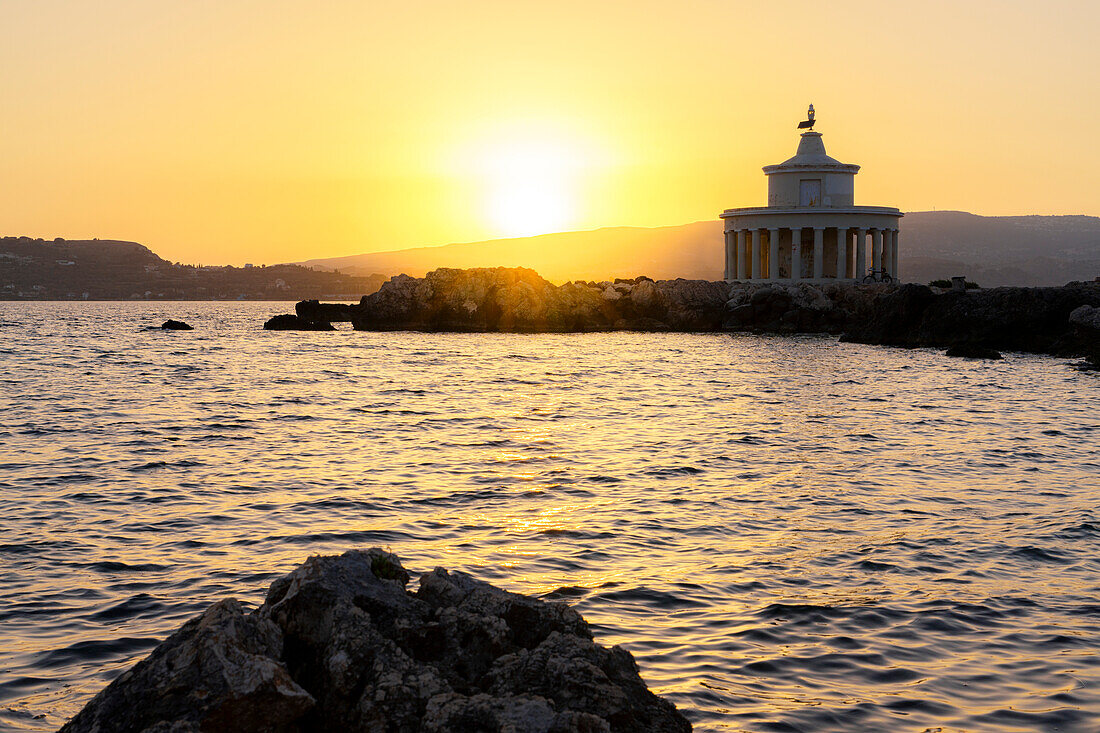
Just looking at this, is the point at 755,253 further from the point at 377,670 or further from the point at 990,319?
the point at 377,670

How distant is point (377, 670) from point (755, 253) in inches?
2834

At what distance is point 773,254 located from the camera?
72438 mm

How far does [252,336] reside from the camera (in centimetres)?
7231

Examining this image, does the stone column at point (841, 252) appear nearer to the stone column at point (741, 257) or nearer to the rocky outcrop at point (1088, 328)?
the stone column at point (741, 257)

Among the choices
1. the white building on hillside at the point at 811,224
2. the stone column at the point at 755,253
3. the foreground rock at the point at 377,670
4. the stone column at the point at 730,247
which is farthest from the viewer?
the stone column at the point at 730,247

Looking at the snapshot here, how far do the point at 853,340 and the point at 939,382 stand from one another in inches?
941

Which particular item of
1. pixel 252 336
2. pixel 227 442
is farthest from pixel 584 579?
pixel 252 336

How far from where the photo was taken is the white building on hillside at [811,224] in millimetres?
70688

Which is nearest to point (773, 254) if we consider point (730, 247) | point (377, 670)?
point (730, 247)

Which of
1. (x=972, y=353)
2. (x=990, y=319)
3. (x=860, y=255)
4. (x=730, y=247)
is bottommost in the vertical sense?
(x=972, y=353)

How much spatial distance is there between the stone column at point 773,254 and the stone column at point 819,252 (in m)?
2.91

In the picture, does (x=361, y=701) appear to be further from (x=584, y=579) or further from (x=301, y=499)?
(x=301, y=499)

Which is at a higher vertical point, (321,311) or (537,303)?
(537,303)

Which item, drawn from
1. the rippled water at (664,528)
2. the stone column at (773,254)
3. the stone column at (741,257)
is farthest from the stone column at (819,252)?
the rippled water at (664,528)
